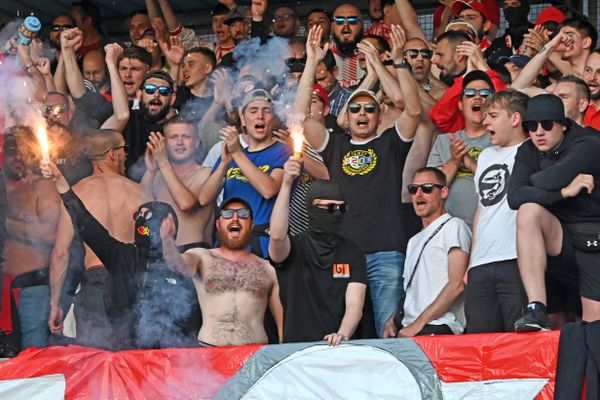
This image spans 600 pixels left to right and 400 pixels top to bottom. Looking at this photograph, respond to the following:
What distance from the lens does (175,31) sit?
1276cm

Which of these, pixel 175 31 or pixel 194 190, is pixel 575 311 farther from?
pixel 175 31

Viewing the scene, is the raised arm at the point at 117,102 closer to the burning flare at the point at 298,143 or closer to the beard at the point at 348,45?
the beard at the point at 348,45

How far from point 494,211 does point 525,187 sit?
557 mm

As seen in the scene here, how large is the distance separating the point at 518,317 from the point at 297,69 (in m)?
3.55

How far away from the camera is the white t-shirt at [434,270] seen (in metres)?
8.50

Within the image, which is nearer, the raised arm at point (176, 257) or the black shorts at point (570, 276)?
the black shorts at point (570, 276)

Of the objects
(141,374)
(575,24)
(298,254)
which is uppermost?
(575,24)

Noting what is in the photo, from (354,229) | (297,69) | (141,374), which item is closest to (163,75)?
(297,69)

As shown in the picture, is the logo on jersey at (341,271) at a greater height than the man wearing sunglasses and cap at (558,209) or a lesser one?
lesser

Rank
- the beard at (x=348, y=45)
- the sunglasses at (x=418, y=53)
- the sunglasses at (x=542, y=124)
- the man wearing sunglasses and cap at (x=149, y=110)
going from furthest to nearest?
the beard at (x=348, y=45)
the sunglasses at (x=418, y=53)
the man wearing sunglasses and cap at (x=149, y=110)
the sunglasses at (x=542, y=124)

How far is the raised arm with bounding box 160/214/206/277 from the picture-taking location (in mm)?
8516

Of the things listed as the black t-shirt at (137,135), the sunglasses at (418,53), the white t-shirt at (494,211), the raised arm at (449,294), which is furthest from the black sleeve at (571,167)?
the black t-shirt at (137,135)

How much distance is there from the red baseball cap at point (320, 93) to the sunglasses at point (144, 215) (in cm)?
186

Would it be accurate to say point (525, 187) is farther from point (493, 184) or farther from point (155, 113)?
point (155, 113)
